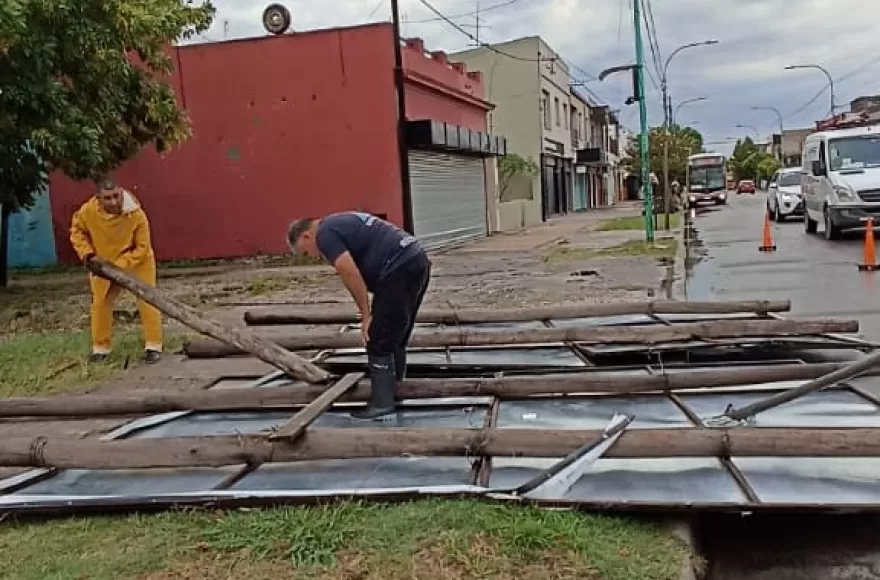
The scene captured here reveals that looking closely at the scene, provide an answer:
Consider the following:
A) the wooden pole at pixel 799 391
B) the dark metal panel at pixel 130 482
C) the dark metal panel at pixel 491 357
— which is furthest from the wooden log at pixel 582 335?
the dark metal panel at pixel 130 482

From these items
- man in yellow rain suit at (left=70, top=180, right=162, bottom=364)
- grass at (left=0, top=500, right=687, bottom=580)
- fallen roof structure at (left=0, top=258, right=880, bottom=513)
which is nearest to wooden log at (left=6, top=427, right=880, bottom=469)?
fallen roof structure at (left=0, top=258, right=880, bottom=513)

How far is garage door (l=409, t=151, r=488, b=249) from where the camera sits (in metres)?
23.9

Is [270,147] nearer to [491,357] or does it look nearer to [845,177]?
[845,177]

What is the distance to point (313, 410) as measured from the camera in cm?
473

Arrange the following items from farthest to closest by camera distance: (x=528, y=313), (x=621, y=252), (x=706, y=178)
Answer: (x=706, y=178)
(x=621, y=252)
(x=528, y=313)

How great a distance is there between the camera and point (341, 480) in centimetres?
427

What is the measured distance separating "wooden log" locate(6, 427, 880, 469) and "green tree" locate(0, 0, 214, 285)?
796cm

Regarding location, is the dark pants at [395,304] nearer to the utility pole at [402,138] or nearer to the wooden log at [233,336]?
the wooden log at [233,336]

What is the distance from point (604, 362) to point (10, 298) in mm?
12429

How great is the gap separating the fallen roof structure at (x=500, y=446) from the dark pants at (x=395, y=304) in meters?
0.37

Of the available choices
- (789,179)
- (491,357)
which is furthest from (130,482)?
(789,179)

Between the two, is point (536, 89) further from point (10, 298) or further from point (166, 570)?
point (166, 570)

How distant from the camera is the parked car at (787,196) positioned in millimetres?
29766

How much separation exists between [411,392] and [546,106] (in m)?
42.1
